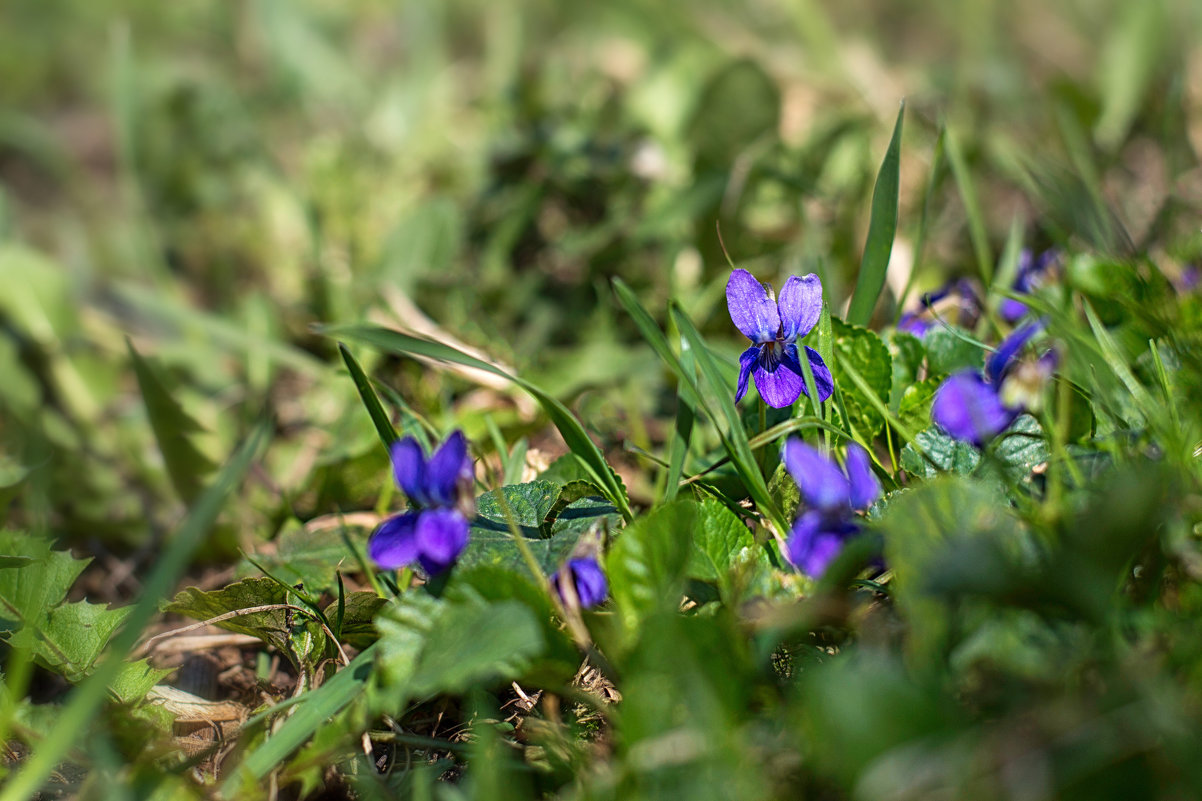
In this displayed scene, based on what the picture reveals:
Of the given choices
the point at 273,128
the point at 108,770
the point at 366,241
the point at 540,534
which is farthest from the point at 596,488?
the point at 273,128

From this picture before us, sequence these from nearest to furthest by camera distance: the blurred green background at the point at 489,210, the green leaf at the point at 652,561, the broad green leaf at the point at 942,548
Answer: the broad green leaf at the point at 942,548, the green leaf at the point at 652,561, the blurred green background at the point at 489,210

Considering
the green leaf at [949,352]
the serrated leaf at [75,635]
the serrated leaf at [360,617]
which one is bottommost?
the serrated leaf at [75,635]

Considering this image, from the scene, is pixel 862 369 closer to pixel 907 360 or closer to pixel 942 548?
pixel 907 360

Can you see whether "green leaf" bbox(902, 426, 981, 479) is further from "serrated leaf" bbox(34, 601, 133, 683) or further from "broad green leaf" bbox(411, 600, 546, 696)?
"serrated leaf" bbox(34, 601, 133, 683)

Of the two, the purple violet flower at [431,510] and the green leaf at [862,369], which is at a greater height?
the green leaf at [862,369]

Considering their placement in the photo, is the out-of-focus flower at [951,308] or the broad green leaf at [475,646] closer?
the broad green leaf at [475,646]

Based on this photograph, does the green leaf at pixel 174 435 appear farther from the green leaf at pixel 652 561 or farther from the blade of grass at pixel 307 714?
the green leaf at pixel 652 561

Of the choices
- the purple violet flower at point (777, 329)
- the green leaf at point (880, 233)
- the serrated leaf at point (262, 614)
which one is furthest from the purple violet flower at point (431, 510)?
the green leaf at point (880, 233)

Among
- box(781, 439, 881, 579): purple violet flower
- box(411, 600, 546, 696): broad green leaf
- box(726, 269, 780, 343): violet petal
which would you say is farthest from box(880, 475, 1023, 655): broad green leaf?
box(411, 600, 546, 696): broad green leaf

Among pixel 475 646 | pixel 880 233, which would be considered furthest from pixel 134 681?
pixel 880 233
